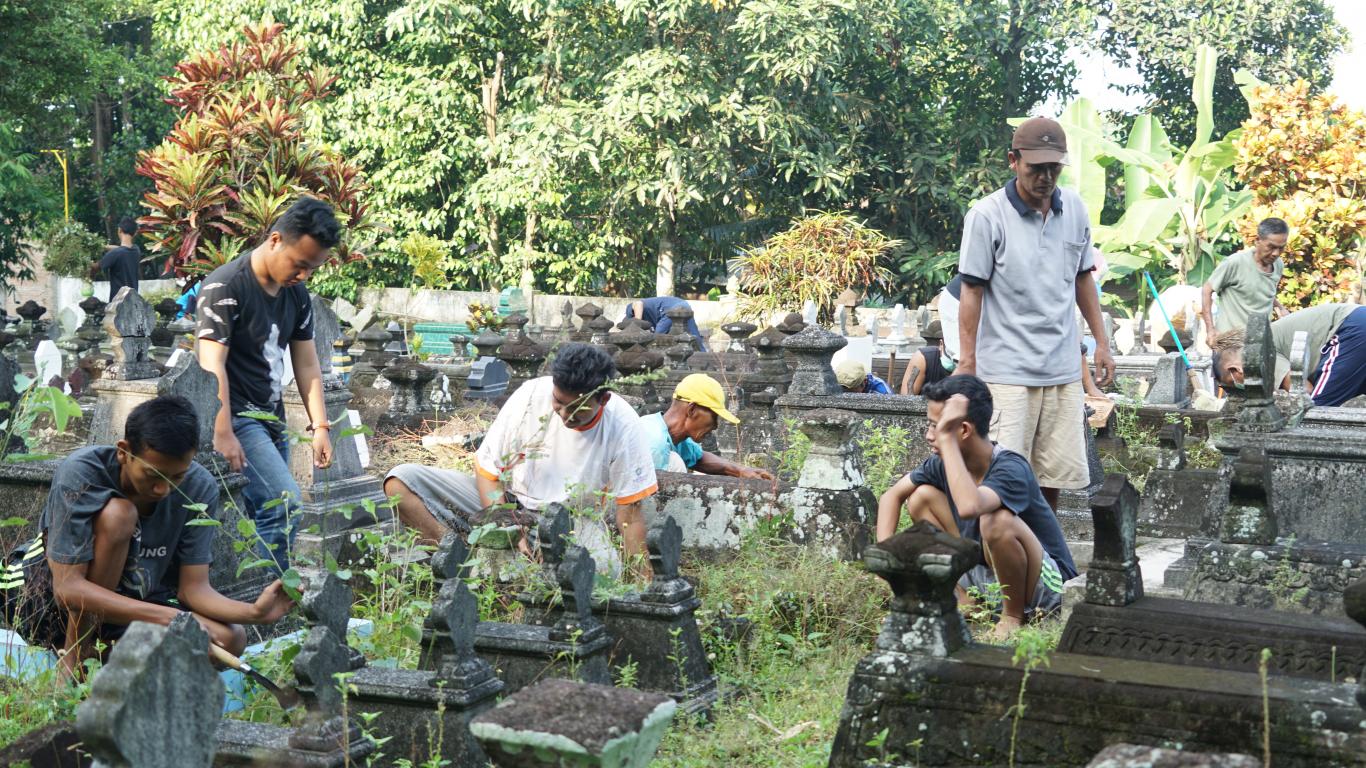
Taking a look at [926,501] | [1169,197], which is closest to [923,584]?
[926,501]

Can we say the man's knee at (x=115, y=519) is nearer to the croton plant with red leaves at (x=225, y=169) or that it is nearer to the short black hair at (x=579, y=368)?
the short black hair at (x=579, y=368)

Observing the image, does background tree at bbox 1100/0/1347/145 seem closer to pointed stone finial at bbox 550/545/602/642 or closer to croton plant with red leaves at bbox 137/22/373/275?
croton plant with red leaves at bbox 137/22/373/275

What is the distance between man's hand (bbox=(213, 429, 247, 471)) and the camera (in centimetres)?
470

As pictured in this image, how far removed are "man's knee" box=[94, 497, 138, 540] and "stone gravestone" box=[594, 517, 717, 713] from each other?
142 cm

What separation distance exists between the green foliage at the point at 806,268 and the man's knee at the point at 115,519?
1483 cm

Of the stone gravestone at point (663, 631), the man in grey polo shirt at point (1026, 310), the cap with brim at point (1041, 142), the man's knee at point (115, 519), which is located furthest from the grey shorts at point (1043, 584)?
the man's knee at point (115, 519)

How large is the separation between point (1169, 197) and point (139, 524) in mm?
19383

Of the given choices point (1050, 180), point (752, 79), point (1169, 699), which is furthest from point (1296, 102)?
point (1169, 699)

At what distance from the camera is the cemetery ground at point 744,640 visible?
3.80m

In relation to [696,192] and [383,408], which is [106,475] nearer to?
[383,408]

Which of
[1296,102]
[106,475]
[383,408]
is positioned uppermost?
[1296,102]

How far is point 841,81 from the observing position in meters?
24.2

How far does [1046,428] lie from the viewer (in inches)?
204

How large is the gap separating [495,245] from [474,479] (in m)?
18.5
